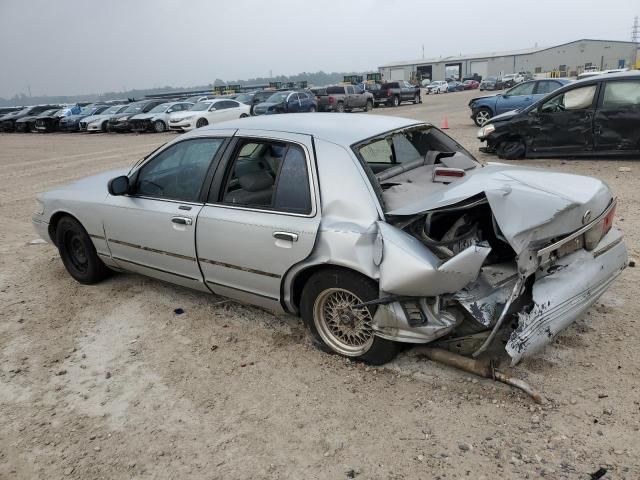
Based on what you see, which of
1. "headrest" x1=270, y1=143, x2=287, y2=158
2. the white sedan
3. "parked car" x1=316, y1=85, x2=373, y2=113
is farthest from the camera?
"parked car" x1=316, y1=85, x2=373, y2=113

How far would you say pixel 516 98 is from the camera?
15008 mm

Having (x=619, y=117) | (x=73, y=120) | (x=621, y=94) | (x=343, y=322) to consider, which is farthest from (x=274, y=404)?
(x=73, y=120)

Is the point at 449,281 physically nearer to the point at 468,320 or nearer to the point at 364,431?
the point at 468,320

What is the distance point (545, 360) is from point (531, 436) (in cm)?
78

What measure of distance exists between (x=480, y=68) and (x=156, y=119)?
79.9 m

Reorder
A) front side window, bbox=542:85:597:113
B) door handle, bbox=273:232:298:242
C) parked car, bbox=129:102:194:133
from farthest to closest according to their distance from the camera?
parked car, bbox=129:102:194:133 → front side window, bbox=542:85:597:113 → door handle, bbox=273:232:298:242

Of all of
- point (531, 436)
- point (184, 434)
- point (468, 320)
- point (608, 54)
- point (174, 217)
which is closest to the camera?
point (531, 436)

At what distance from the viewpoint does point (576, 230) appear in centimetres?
308

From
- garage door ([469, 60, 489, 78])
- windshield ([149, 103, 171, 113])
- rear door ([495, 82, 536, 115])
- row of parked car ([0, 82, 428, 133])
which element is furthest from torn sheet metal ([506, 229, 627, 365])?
garage door ([469, 60, 489, 78])

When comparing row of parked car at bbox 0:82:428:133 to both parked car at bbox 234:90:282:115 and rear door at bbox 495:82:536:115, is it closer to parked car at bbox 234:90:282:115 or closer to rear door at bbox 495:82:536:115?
parked car at bbox 234:90:282:115

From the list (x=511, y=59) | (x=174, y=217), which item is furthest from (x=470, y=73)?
(x=174, y=217)

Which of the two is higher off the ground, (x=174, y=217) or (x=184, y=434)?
A: (x=174, y=217)

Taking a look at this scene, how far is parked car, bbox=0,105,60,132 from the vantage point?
32000mm

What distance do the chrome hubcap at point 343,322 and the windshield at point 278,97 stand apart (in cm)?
2226
